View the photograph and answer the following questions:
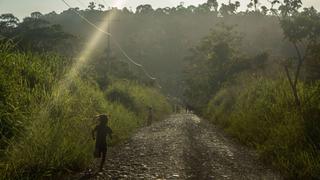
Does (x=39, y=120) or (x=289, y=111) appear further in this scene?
(x=289, y=111)

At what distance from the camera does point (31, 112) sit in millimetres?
12086

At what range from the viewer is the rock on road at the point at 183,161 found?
11812 mm

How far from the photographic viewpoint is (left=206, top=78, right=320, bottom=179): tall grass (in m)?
11.7

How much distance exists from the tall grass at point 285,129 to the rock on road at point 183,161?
2.07ft

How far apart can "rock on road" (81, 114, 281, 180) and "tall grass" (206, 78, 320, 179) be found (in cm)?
63

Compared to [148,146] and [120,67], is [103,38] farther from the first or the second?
[148,146]

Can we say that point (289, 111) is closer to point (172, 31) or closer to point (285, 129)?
point (285, 129)

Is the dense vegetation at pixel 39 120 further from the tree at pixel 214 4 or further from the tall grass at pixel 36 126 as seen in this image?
the tree at pixel 214 4

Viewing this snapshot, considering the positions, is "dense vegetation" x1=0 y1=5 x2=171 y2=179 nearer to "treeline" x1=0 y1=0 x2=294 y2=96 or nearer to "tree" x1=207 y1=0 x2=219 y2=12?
"treeline" x1=0 y1=0 x2=294 y2=96

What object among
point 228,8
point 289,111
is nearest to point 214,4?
point 228,8

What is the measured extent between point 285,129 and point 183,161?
3.93m

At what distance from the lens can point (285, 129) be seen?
569 inches

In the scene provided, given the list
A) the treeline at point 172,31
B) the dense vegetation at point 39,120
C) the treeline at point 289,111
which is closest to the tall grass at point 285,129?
the treeline at point 289,111

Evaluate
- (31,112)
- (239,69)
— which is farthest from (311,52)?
(239,69)
